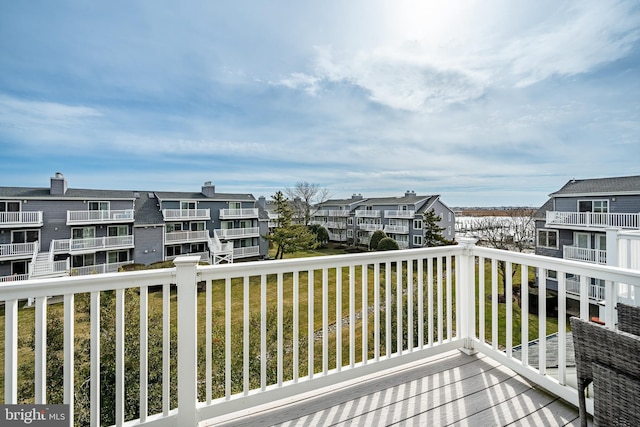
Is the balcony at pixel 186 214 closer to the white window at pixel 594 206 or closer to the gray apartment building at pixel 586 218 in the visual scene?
the gray apartment building at pixel 586 218

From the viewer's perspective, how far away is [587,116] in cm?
840

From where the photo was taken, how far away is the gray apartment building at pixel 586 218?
980 centimetres

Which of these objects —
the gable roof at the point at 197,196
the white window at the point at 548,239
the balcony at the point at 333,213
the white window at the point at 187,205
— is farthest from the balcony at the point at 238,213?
the white window at the point at 548,239

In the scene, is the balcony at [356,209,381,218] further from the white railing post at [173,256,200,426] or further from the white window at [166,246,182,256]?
the white railing post at [173,256,200,426]

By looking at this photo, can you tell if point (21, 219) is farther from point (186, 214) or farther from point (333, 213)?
point (333, 213)

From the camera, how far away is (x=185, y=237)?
1645 cm

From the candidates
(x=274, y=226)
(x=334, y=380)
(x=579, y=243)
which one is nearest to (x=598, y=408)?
(x=334, y=380)

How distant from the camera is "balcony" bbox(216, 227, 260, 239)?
57.4 ft

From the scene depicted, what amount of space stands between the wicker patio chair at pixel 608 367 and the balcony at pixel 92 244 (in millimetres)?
16862

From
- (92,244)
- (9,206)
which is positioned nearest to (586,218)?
(92,244)

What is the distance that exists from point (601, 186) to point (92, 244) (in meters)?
21.3

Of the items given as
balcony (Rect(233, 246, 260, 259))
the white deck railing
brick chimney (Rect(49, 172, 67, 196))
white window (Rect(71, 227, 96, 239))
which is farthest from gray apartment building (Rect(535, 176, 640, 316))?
brick chimney (Rect(49, 172, 67, 196))

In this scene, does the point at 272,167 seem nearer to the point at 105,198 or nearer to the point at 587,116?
the point at 105,198

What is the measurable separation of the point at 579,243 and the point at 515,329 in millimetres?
5089
